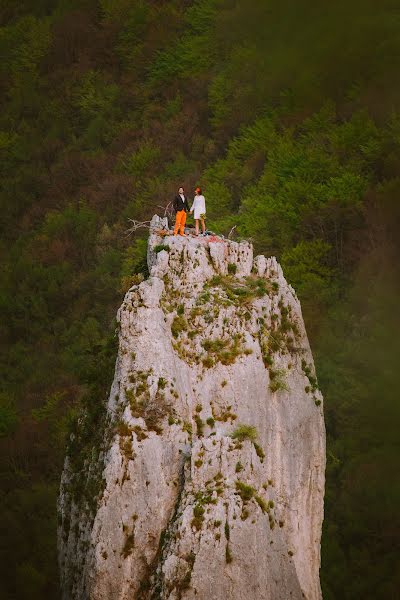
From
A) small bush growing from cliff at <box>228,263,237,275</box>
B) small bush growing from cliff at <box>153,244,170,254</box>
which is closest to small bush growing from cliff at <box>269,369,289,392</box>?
small bush growing from cliff at <box>228,263,237,275</box>

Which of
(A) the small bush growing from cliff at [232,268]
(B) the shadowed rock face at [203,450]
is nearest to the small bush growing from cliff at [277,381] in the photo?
(B) the shadowed rock face at [203,450]

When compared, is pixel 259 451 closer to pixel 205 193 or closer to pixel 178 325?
pixel 178 325

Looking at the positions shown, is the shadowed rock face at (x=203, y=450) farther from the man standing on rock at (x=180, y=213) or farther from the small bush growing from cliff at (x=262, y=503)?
the man standing on rock at (x=180, y=213)

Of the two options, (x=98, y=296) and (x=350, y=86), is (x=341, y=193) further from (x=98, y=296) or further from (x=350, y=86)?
(x=98, y=296)

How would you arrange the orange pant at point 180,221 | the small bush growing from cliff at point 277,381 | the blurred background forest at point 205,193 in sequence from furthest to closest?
the blurred background forest at point 205,193, the orange pant at point 180,221, the small bush growing from cliff at point 277,381

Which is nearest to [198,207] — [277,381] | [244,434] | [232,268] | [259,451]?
[232,268]

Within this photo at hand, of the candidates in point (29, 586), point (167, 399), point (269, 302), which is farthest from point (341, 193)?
point (167, 399)

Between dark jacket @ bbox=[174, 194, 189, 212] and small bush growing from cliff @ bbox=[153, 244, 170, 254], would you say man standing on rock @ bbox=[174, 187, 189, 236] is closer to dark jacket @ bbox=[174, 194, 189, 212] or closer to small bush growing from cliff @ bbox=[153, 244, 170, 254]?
dark jacket @ bbox=[174, 194, 189, 212]
